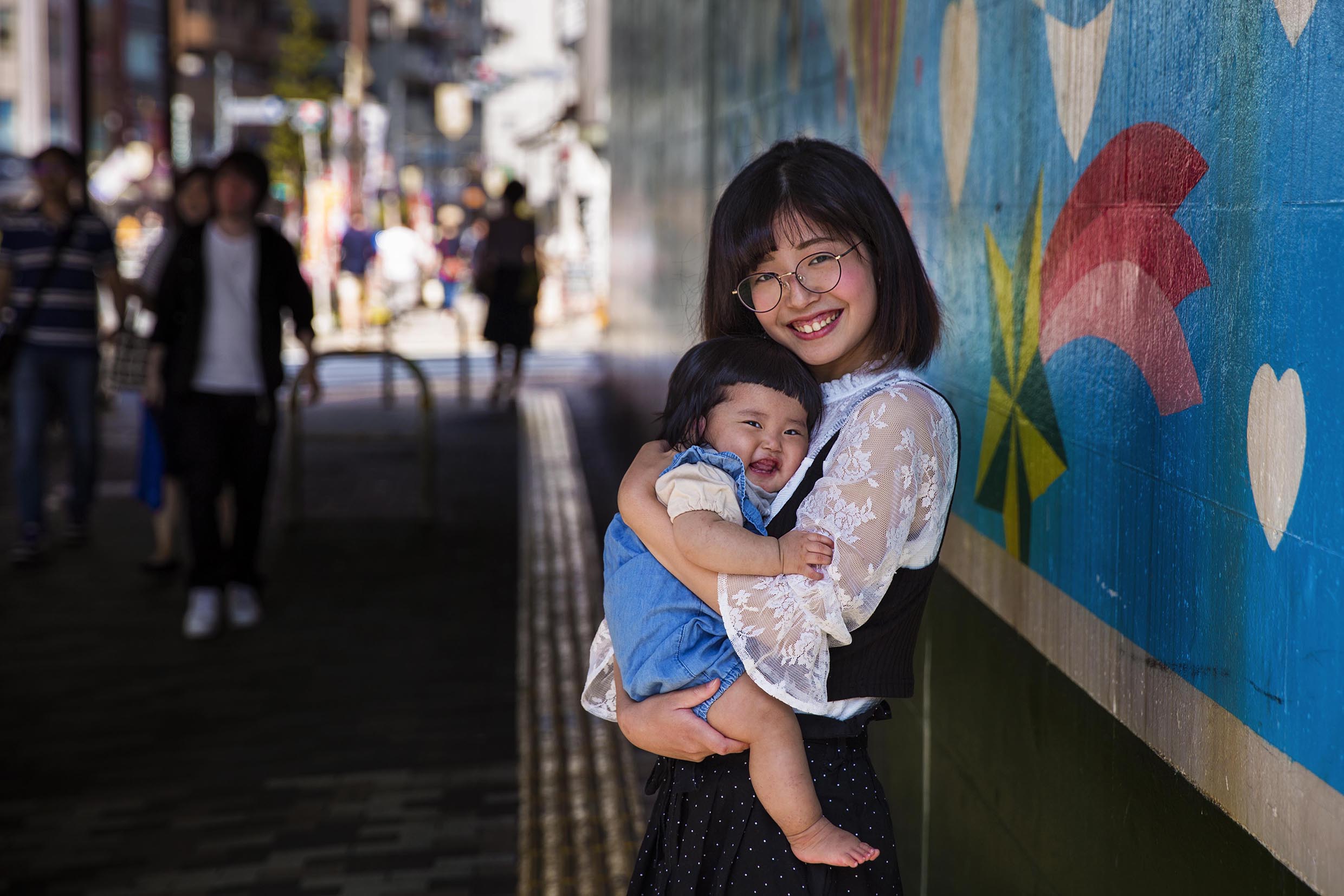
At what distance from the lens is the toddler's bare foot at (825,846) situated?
196 cm

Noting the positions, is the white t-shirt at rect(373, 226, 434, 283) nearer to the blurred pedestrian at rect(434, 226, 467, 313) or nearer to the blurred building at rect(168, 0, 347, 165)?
the blurred pedestrian at rect(434, 226, 467, 313)

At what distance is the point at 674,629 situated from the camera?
6.49ft

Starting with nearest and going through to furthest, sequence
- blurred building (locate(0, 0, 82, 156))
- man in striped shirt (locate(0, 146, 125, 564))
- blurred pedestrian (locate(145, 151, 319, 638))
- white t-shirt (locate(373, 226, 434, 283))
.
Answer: blurred pedestrian (locate(145, 151, 319, 638)) < man in striped shirt (locate(0, 146, 125, 564)) < white t-shirt (locate(373, 226, 434, 283)) < blurred building (locate(0, 0, 82, 156))

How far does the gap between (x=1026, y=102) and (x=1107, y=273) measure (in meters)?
0.52

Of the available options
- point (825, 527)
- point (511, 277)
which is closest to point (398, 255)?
point (511, 277)

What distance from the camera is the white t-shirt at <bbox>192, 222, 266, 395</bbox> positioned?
617 centimetres

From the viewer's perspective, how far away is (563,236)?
92.9 feet

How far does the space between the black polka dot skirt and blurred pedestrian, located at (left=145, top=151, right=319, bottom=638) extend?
4525 millimetres

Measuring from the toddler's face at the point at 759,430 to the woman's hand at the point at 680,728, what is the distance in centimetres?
Answer: 30

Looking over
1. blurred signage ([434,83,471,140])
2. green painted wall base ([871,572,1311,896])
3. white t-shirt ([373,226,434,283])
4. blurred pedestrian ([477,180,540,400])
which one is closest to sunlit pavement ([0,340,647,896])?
green painted wall base ([871,572,1311,896])

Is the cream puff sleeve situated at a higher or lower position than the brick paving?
higher

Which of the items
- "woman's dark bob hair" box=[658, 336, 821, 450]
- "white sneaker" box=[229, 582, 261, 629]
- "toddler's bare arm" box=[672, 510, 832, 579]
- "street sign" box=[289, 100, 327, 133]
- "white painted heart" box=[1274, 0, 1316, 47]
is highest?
"street sign" box=[289, 100, 327, 133]

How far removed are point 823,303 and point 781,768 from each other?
2.07 ft

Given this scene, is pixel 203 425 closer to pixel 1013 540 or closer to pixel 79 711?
pixel 79 711
